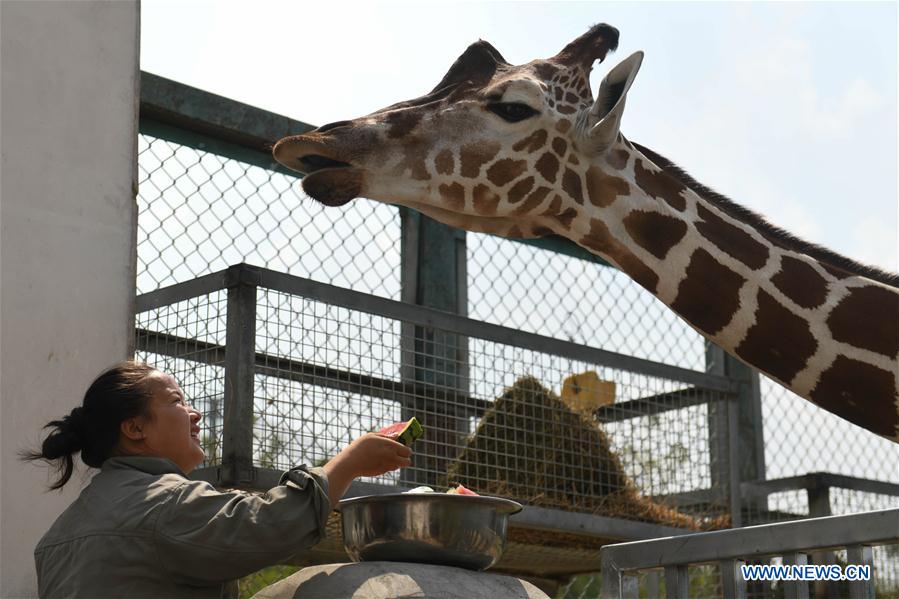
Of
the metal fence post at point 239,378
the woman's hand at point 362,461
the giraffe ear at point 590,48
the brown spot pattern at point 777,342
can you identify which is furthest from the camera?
the giraffe ear at point 590,48

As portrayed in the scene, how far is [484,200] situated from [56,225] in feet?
4.59

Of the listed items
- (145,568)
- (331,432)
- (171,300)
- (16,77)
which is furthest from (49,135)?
(145,568)

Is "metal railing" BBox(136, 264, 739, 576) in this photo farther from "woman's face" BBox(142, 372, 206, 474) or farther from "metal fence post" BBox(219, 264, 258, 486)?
"woman's face" BBox(142, 372, 206, 474)

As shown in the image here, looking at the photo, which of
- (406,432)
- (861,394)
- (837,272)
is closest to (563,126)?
(837,272)

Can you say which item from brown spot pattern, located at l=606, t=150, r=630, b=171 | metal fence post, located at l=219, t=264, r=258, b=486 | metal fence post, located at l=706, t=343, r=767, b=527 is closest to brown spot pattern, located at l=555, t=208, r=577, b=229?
brown spot pattern, located at l=606, t=150, r=630, b=171

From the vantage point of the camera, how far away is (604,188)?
14.2 ft

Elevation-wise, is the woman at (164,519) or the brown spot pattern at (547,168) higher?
the brown spot pattern at (547,168)

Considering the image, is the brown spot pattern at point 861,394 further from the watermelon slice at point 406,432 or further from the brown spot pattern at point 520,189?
the watermelon slice at point 406,432

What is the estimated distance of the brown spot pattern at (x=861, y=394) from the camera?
409 cm

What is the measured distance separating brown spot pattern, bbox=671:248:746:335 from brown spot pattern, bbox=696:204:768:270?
77 millimetres

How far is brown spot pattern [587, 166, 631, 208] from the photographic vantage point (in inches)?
171

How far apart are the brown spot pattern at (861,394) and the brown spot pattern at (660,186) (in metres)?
0.77

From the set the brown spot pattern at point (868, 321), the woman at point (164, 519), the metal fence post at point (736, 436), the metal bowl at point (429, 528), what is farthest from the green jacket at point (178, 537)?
the metal fence post at point (736, 436)

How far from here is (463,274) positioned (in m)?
5.44
